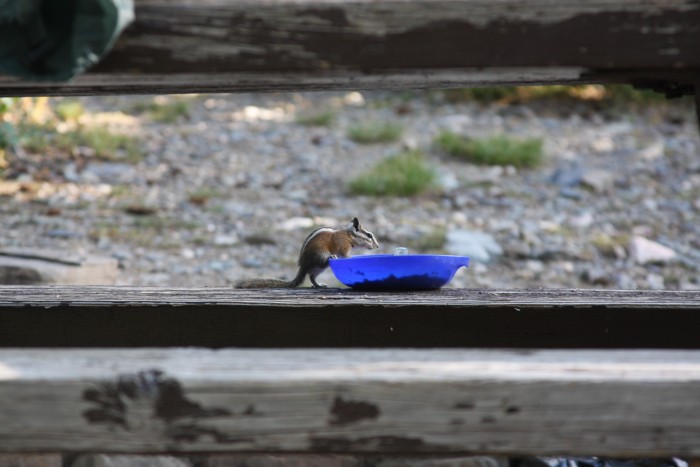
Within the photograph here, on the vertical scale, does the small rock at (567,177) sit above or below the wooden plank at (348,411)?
→ above

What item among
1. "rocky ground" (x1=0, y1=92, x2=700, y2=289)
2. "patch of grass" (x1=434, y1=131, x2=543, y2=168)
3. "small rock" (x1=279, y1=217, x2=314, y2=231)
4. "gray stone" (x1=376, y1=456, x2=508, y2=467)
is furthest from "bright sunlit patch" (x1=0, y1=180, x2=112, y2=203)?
"gray stone" (x1=376, y1=456, x2=508, y2=467)

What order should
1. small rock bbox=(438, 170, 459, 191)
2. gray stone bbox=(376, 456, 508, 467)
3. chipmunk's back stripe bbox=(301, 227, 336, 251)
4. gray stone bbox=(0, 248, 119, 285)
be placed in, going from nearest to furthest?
gray stone bbox=(376, 456, 508, 467)
chipmunk's back stripe bbox=(301, 227, 336, 251)
gray stone bbox=(0, 248, 119, 285)
small rock bbox=(438, 170, 459, 191)

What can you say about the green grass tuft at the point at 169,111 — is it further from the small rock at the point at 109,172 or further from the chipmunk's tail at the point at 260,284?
the chipmunk's tail at the point at 260,284

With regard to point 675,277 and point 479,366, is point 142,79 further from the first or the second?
point 675,277

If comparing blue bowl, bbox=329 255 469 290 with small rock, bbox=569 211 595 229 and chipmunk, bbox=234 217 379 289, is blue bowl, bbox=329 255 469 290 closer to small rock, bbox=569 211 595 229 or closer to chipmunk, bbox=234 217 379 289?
chipmunk, bbox=234 217 379 289

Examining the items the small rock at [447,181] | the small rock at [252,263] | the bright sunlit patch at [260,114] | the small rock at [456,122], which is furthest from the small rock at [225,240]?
the small rock at [456,122]

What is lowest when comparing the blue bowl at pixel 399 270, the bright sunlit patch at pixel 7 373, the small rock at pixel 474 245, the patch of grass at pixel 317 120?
the bright sunlit patch at pixel 7 373

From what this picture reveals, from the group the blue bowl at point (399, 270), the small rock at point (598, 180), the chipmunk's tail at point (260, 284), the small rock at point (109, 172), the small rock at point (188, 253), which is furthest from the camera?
the small rock at point (598, 180)

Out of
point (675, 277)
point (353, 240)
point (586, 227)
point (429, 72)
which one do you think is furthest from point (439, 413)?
point (586, 227)
